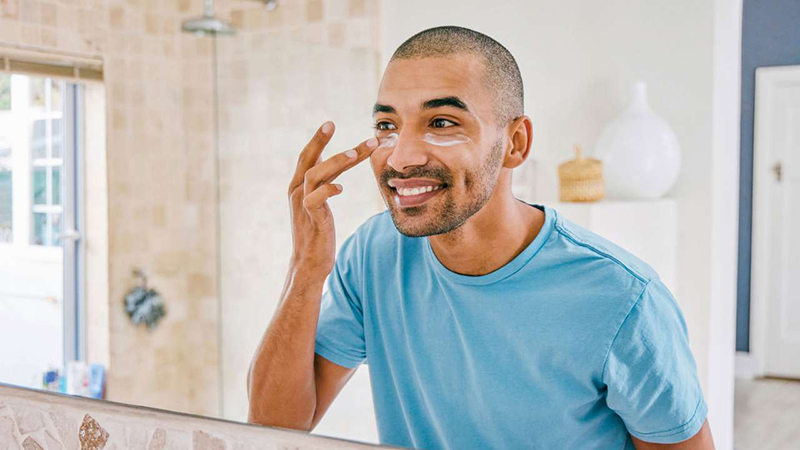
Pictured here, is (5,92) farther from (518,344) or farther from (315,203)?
(518,344)

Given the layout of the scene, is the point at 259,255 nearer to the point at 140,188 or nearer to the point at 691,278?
the point at 140,188

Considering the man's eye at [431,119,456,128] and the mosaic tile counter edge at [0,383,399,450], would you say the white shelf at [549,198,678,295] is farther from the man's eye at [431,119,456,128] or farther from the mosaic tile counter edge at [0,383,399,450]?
the mosaic tile counter edge at [0,383,399,450]

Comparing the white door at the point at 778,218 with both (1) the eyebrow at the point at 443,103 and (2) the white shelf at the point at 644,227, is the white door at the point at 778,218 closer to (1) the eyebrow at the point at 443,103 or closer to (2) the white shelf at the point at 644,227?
(2) the white shelf at the point at 644,227

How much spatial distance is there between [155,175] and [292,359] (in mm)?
247

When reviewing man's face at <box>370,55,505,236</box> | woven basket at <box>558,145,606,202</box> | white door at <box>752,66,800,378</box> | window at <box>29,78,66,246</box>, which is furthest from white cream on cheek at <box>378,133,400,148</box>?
window at <box>29,78,66,246</box>

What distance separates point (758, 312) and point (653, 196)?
12cm

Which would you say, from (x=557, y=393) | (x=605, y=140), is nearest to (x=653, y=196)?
(x=605, y=140)

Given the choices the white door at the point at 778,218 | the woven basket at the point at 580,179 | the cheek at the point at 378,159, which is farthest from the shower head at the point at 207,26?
the white door at the point at 778,218

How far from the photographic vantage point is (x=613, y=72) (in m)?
0.49

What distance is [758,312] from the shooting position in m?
0.41

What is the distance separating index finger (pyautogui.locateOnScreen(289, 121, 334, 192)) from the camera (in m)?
0.53

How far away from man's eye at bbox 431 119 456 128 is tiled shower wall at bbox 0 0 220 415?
0.28m

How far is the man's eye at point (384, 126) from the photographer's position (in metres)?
0.47

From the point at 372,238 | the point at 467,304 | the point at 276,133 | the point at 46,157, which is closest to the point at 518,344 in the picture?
the point at 467,304
